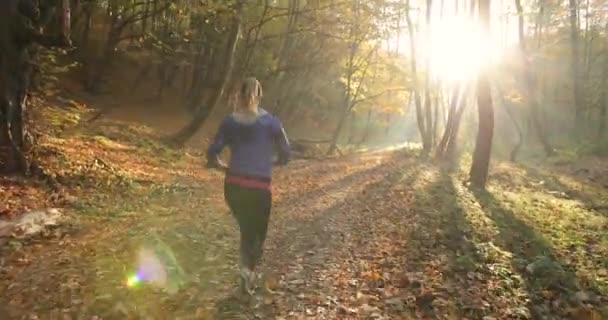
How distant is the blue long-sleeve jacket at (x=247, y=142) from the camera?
5.06 m

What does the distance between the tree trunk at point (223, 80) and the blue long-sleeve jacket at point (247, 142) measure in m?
12.2

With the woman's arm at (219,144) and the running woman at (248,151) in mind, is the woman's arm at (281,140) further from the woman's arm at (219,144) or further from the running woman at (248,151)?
the woman's arm at (219,144)

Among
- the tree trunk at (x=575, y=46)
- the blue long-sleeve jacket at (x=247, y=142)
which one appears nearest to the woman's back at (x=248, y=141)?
the blue long-sleeve jacket at (x=247, y=142)

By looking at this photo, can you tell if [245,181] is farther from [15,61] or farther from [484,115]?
[484,115]

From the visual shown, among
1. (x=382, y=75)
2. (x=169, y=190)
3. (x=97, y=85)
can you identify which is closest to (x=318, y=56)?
(x=382, y=75)

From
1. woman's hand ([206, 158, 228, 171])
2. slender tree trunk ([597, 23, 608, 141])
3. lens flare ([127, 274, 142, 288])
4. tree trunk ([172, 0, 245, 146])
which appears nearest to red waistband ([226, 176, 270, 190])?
woman's hand ([206, 158, 228, 171])

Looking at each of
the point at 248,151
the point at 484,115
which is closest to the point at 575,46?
the point at 484,115

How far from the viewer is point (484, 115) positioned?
13844mm

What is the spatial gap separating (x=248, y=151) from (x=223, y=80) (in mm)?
12743

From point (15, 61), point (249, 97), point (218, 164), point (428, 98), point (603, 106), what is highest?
point (15, 61)

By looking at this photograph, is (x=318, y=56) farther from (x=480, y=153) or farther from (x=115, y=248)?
(x=115, y=248)

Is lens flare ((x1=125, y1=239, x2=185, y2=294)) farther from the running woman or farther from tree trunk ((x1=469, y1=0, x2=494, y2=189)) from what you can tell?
tree trunk ((x1=469, y1=0, x2=494, y2=189))

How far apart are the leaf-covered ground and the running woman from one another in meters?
1.14

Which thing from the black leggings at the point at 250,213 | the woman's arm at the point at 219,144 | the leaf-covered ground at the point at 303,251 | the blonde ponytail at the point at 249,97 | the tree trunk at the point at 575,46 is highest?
the tree trunk at the point at 575,46
